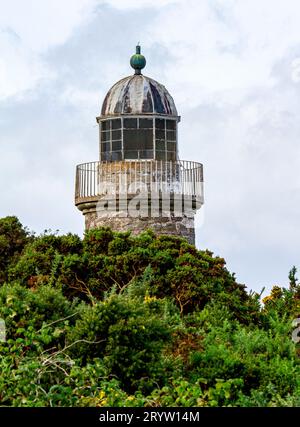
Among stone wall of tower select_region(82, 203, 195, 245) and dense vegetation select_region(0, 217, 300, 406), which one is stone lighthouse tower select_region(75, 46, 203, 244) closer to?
stone wall of tower select_region(82, 203, 195, 245)

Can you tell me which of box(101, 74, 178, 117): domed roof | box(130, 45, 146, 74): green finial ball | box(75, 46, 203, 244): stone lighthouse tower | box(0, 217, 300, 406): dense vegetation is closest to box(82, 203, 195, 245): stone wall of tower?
box(75, 46, 203, 244): stone lighthouse tower

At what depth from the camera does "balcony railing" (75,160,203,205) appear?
3334 centimetres

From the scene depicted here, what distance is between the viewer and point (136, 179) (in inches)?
1313

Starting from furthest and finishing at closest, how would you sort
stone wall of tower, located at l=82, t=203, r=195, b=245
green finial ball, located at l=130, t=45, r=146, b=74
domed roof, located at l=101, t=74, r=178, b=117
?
green finial ball, located at l=130, t=45, r=146, b=74 → domed roof, located at l=101, t=74, r=178, b=117 → stone wall of tower, located at l=82, t=203, r=195, b=245

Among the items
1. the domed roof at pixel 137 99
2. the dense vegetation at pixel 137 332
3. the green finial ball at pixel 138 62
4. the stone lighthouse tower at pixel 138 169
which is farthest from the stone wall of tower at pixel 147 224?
the dense vegetation at pixel 137 332

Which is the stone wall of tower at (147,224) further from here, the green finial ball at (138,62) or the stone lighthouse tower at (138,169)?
the green finial ball at (138,62)

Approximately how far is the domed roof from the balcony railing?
1223mm

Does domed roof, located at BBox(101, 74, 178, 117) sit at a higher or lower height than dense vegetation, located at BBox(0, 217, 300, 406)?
higher

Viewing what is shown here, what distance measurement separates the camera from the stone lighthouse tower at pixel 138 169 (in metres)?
33.1

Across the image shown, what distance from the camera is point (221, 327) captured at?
21062 millimetres

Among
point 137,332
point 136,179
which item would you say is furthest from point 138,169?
point 137,332

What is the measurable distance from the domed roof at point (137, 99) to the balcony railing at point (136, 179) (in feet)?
4.01

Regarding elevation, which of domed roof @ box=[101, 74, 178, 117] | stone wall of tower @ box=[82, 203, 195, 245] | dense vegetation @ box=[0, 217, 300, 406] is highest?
domed roof @ box=[101, 74, 178, 117]
